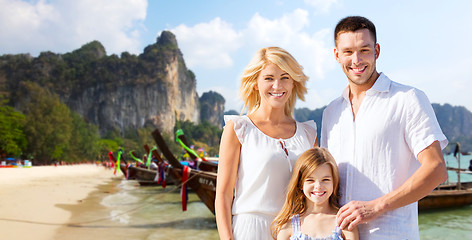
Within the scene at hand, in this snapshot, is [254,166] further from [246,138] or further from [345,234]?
[345,234]

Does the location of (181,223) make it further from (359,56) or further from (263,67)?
(359,56)

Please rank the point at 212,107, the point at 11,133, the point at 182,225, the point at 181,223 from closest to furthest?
the point at 182,225 < the point at 181,223 < the point at 11,133 < the point at 212,107

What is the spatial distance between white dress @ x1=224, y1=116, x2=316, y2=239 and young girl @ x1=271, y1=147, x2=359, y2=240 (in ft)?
0.29

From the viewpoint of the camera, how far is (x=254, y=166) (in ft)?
6.43

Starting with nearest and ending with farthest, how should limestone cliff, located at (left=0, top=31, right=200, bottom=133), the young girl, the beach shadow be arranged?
the young girl → the beach shadow → limestone cliff, located at (left=0, top=31, right=200, bottom=133)

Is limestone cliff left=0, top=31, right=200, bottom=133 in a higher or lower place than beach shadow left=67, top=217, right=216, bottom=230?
higher

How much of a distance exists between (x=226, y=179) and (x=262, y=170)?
194mm

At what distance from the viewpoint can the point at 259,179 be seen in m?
1.95

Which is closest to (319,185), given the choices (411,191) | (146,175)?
(411,191)

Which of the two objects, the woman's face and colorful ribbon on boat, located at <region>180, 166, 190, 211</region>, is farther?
colorful ribbon on boat, located at <region>180, 166, 190, 211</region>

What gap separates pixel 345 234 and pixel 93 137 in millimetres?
63249

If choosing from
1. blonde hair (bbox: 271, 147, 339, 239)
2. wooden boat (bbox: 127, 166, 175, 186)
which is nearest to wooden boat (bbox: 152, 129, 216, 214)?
blonde hair (bbox: 271, 147, 339, 239)

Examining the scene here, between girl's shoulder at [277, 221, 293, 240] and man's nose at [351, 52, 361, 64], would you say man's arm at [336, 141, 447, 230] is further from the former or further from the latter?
man's nose at [351, 52, 361, 64]

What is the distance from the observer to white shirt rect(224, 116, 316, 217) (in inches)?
76.5
